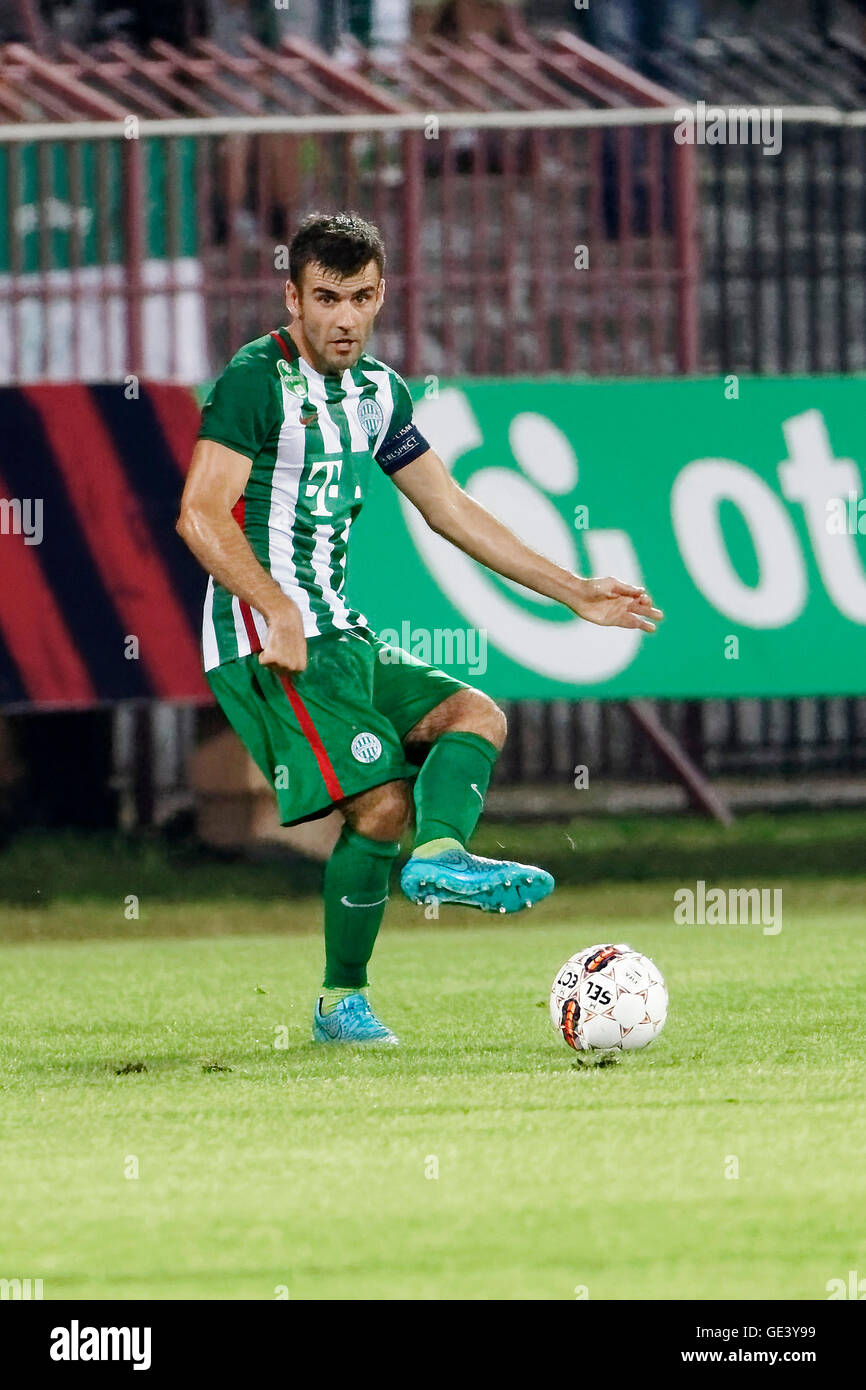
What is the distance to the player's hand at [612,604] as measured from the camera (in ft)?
23.5

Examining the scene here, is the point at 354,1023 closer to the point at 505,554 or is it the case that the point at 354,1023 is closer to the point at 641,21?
the point at 505,554

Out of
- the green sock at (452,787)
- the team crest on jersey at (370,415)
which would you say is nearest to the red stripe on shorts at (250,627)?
the team crest on jersey at (370,415)

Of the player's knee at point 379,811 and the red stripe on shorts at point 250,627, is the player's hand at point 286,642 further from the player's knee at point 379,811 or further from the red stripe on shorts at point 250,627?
the player's knee at point 379,811

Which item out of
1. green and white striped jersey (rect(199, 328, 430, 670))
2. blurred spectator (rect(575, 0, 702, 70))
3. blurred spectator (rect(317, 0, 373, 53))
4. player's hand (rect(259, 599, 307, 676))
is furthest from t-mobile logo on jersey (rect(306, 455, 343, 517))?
blurred spectator (rect(575, 0, 702, 70))

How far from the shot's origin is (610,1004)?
22.5ft

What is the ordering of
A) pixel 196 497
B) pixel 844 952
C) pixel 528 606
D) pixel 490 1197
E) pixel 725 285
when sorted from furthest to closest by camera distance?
pixel 725 285 < pixel 528 606 < pixel 844 952 < pixel 196 497 < pixel 490 1197

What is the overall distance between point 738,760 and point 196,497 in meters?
8.30

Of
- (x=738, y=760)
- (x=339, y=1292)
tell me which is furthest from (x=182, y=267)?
(x=339, y=1292)

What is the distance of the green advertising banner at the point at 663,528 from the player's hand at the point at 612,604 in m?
4.52

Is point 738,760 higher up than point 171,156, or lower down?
lower down

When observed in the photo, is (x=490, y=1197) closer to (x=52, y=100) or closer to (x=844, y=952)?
(x=844, y=952)

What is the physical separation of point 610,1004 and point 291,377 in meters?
1.92

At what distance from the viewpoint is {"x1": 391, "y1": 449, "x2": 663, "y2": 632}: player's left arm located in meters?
7.17

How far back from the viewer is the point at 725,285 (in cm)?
1428
